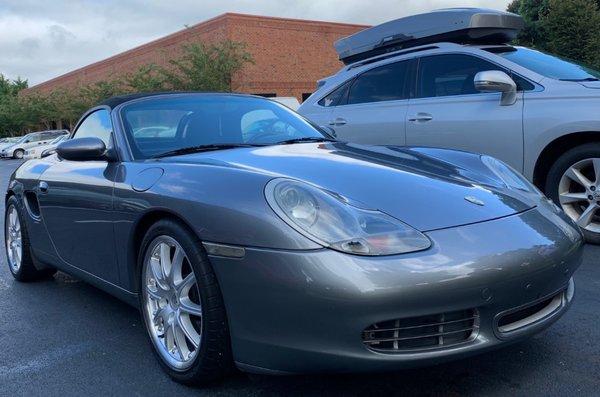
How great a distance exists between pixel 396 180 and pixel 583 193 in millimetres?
2899

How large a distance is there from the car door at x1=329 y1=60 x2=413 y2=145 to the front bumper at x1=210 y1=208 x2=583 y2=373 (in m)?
3.66

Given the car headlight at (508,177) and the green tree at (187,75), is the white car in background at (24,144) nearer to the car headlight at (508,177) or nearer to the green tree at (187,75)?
the green tree at (187,75)

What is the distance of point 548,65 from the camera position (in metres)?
5.46

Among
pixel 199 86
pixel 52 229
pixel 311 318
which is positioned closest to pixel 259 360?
pixel 311 318

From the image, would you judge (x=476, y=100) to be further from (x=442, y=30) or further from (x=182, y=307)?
(x=182, y=307)

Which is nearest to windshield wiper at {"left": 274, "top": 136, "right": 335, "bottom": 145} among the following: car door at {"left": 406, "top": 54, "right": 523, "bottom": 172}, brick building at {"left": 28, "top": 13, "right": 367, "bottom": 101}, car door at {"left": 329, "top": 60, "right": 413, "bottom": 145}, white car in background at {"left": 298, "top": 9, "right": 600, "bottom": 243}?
white car in background at {"left": 298, "top": 9, "right": 600, "bottom": 243}

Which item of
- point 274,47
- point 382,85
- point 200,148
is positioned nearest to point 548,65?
point 382,85

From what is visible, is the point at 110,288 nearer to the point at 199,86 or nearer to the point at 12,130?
the point at 199,86

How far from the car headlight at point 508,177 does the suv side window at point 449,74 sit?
7.42ft

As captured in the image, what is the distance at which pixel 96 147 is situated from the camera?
3449 mm

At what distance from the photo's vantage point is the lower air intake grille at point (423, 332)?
89.0 inches

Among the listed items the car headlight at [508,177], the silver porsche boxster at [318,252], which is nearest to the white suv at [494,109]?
the car headlight at [508,177]

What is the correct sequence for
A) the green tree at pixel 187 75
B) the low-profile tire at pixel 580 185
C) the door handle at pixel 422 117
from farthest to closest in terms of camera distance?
the green tree at pixel 187 75 < the door handle at pixel 422 117 < the low-profile tire at pixel 580 185

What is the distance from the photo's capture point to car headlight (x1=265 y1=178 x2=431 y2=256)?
90.3 inches
